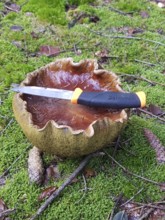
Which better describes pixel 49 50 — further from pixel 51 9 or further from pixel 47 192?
pixel 47 192

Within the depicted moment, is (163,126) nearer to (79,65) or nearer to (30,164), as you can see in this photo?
(79,65)

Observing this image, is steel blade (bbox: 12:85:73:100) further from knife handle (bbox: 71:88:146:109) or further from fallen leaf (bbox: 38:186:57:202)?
fallen leaf (bbox: 38:186:57:202)

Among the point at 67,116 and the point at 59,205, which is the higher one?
the point at 67,116

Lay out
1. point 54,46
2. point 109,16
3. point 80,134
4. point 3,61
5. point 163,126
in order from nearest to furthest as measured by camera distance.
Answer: point 80,134 → point 163,126 → point 3,61 → point 54,46 → point 109,16

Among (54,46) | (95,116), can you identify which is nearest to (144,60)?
(54,46)

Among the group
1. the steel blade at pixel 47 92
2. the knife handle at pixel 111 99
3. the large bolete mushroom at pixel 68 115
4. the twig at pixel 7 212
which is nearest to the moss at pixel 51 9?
the large bolete mushroom at pixel 68 115

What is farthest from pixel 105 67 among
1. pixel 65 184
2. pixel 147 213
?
pixel 147 213

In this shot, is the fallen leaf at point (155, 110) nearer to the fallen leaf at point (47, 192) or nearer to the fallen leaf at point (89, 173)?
the fallen leaf at point (89, 173)
